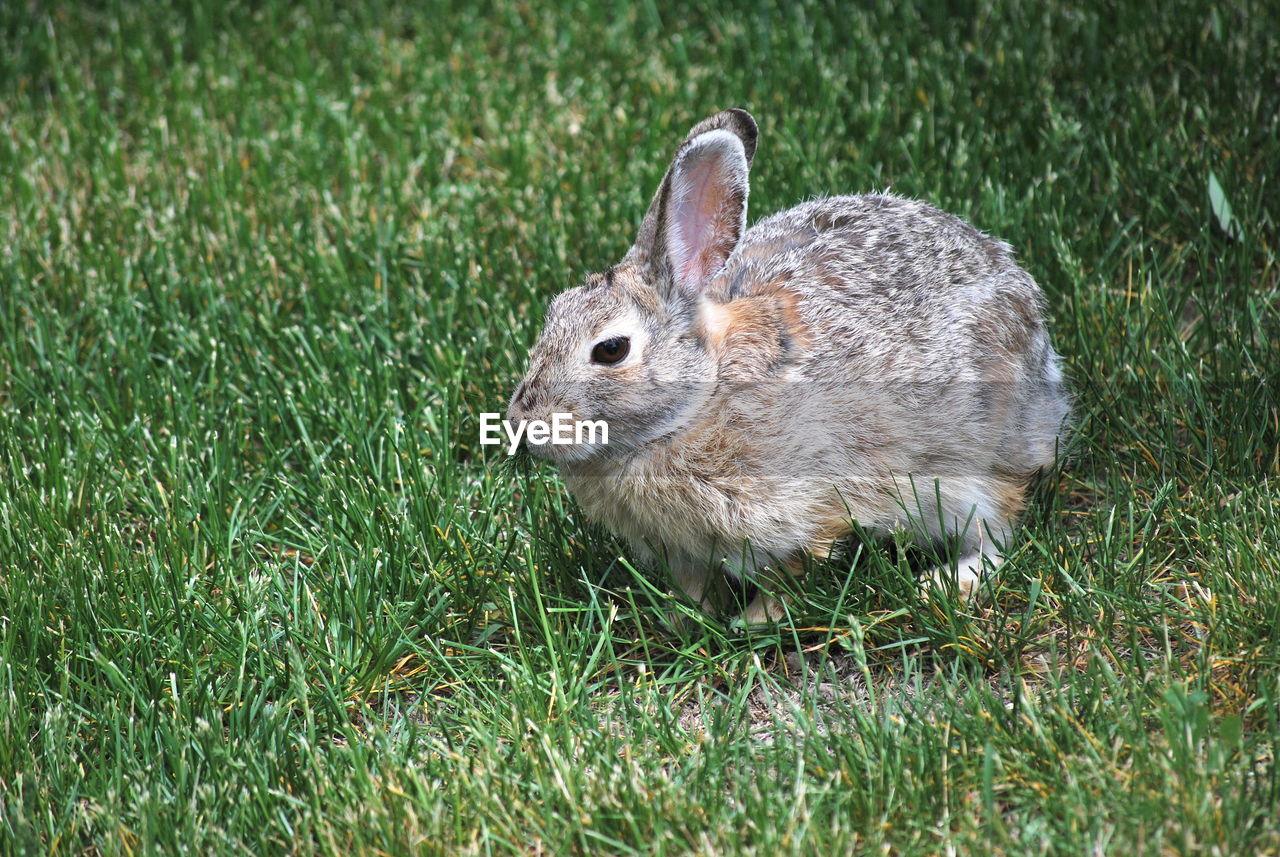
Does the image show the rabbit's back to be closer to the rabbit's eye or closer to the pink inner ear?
the pink inner ear

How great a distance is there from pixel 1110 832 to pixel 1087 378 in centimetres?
179

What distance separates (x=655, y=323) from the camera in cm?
348

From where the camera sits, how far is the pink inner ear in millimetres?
3518

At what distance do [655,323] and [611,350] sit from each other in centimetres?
14

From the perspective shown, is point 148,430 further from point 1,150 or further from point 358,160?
point 1,150

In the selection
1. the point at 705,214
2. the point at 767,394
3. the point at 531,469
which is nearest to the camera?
the point at 767,394

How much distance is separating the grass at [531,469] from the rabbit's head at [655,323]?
49cm

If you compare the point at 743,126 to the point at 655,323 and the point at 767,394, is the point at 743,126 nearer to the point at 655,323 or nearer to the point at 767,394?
the point at 655,323

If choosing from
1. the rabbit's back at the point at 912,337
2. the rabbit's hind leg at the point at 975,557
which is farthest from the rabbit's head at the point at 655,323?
the rabbit's hind leg at the point at 975,557
